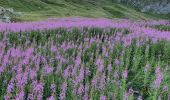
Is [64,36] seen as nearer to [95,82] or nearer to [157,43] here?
[157,43]

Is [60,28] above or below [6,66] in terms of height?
below

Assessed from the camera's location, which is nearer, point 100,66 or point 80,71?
point 80,71

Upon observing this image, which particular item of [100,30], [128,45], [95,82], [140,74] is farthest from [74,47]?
[100,30]

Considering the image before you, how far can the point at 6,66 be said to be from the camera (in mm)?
8758

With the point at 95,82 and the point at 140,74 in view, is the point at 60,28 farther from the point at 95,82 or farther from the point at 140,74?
the point at 95,82

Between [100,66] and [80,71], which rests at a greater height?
[80,71]

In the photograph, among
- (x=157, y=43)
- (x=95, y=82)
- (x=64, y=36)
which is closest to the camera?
(x=95, y=82)

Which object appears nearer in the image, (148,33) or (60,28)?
(148,33)

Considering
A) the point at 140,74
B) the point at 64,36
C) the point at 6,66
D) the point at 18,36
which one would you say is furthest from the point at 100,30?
the point at 6,66

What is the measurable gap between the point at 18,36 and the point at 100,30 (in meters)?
4.80

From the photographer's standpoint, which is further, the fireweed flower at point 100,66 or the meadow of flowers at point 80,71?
the fireweed flower at point 100,66

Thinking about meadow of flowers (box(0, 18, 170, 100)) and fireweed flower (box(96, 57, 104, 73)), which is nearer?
meadow of flowers (box(0, 18, 170, 100))

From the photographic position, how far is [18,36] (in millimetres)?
14969

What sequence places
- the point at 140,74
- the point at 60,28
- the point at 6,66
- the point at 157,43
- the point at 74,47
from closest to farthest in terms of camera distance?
1. the point at 6,66
2. the point at 140,74
3. the point at 74,47
4. the point at 157,43
5. the point at 60,28
